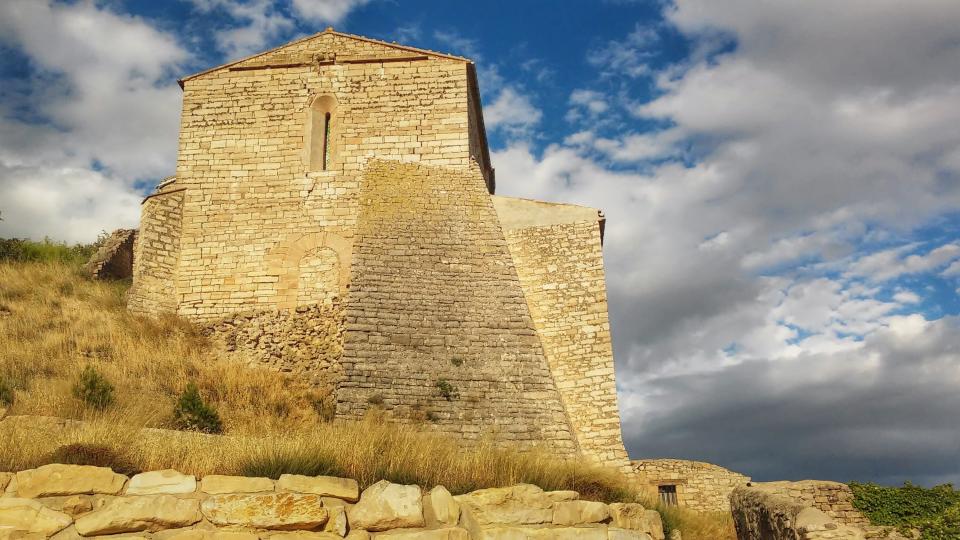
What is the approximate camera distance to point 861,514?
9.18 metres

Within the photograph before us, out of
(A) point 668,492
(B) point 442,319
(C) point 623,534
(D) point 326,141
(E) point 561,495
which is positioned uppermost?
(D) point 326,141

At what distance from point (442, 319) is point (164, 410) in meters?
4.32

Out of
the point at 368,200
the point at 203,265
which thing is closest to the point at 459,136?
the point at 368,200

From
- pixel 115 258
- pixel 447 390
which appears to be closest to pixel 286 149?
pixel 115 258

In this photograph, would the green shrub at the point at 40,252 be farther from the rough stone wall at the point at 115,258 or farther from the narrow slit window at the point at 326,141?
the narrow slit window at the point at 326,141

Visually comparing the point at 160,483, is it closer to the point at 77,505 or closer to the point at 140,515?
the point at 140,515

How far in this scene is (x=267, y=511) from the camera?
183 inches

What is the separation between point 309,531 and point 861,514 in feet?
24.3

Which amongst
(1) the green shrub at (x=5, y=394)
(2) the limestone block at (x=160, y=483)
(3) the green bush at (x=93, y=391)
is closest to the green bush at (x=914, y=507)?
(2) the limestone block at (x=160, y=483)

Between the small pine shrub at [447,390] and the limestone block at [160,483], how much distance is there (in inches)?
230

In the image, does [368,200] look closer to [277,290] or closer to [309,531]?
[277,290]

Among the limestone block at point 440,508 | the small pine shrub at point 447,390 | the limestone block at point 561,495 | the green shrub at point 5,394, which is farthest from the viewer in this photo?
the small pine shrub at point 447,390

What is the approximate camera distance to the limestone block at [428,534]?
186 inches

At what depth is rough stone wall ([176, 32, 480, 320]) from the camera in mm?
14620
